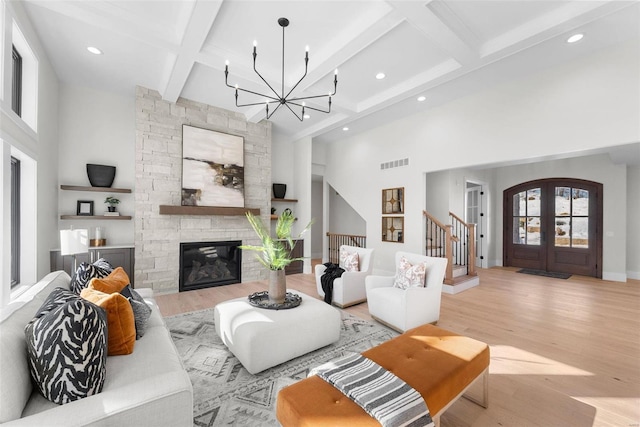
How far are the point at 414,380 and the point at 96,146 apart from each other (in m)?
5.64

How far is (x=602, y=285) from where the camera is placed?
17.8 ft

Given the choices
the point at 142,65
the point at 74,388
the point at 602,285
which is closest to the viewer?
the point at 74,388

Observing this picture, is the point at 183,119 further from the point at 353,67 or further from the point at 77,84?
the point at 353,67

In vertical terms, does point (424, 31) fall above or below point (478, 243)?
above

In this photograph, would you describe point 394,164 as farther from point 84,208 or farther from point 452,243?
point 84,208

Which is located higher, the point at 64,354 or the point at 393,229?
the point at 393,229

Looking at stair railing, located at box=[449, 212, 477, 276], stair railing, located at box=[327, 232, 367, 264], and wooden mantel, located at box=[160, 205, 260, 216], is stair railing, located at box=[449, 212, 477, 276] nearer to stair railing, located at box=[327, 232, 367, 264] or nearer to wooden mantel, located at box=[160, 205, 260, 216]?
stair railing, located at box=[327, 232, 367, 264]

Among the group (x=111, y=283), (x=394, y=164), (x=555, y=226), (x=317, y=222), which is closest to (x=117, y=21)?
(x=111, y=283)

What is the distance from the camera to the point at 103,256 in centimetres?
425

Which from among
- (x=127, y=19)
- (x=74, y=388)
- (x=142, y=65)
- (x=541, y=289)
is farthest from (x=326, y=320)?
(x=541, y=289)

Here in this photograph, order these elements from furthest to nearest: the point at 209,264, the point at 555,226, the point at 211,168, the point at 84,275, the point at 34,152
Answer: the point at 555,226 → the point at 209,264 → the point at 211,168 → the point at 34,152 → the point at 84,275

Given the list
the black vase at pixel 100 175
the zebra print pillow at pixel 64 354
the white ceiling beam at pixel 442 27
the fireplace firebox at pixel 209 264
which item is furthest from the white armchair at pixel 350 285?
the black vase at pixel 100 175

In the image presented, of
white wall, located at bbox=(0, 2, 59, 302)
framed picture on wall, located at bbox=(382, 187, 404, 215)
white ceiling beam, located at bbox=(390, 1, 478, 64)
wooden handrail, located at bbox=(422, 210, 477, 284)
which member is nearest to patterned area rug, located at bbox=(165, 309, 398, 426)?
white wall, located at bbox=(0, 2, 59, 302)

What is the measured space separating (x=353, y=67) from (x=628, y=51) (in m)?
3.33
